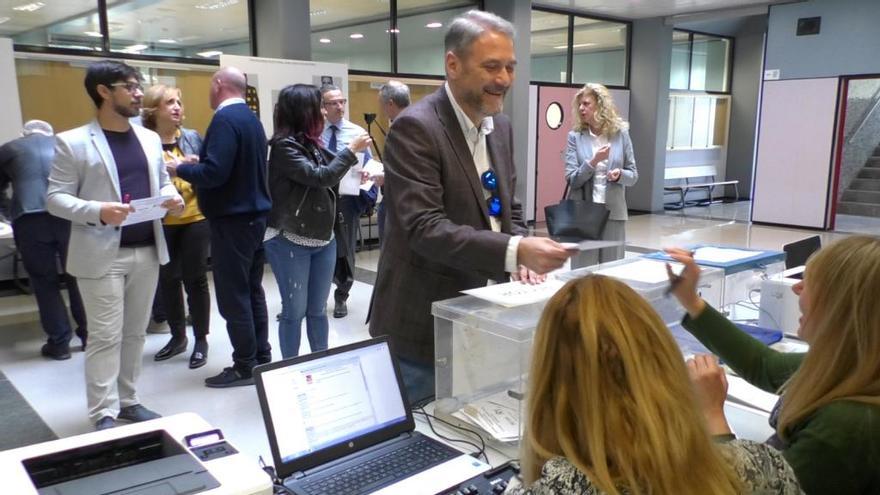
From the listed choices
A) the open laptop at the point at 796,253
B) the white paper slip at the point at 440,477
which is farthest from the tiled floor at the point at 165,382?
the open laptop at the point at 796,253

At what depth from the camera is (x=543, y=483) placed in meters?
0.93

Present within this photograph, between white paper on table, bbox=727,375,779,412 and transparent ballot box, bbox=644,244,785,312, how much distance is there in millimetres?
389

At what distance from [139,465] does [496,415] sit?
81cm

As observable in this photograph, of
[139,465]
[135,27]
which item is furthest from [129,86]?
[135,27]

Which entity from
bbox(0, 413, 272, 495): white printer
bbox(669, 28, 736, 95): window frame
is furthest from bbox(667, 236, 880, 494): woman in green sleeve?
bbox(669, 28, 736, 95): window frame

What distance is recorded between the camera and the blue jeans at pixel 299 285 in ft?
10.1

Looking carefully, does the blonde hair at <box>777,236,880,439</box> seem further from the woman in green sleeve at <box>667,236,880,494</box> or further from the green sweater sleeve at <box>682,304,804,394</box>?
the green sweater sleeve at <box>682,304,804,394</box>

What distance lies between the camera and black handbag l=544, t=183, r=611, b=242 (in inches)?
136

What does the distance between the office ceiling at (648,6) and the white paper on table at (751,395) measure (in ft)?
23.7

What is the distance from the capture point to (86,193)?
2.58 m

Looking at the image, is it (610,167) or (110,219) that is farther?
(610,167)

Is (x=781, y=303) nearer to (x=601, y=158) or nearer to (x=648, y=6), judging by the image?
(x=601, y=158)

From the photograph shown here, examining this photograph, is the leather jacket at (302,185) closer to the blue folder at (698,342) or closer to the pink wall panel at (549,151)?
the blue folder at (698,342)

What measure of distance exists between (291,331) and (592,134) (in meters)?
2.42
